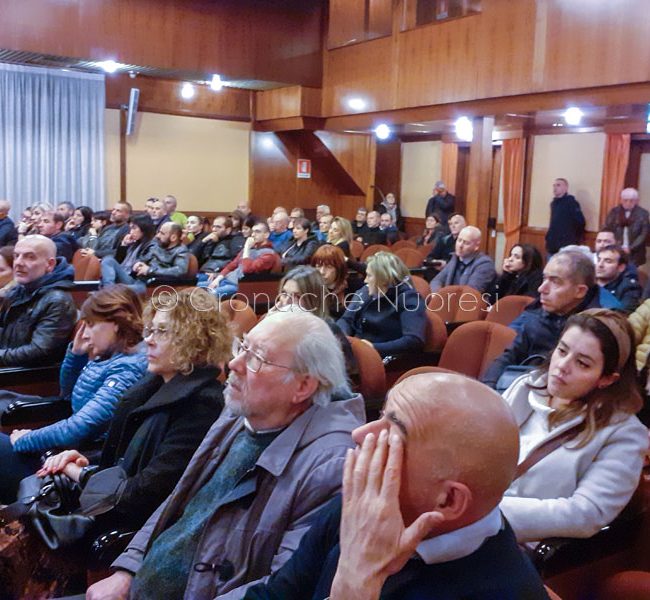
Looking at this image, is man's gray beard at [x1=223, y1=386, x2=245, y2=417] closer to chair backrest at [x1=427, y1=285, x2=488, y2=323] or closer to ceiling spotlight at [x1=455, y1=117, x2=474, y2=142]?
chair backrest at [x1=427, y1=285, x2=488, y2=323]

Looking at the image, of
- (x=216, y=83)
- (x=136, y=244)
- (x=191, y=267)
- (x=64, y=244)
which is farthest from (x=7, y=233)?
(x=216, y=83)

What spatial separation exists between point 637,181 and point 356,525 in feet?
27.9

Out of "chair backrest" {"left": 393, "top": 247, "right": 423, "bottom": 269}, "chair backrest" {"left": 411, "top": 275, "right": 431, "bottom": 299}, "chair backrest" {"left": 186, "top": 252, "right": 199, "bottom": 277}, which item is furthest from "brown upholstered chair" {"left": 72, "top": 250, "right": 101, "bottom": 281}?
"chair backrest" {"left": 393, "top": 247, "right": 423, "bottom": 269}

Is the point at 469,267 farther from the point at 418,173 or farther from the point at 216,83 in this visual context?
the point at 418,173

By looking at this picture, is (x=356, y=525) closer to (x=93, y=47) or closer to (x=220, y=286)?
(x=220, y=286)

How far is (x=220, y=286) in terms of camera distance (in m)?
5.99

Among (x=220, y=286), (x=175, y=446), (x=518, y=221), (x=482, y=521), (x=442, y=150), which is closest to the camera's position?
(x=482, y=521)

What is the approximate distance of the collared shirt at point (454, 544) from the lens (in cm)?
96

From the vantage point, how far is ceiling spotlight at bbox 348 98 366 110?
356 inches

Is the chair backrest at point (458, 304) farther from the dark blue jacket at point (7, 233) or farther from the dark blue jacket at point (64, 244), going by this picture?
the dark blue jacket at point (7, 233)

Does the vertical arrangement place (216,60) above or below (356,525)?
above

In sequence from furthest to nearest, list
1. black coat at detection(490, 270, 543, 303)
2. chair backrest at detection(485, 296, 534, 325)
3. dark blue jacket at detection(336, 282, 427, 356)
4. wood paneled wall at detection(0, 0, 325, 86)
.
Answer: wood paneled wall at detection(0, 0, 325, 86) < black coat at detection(490, 270, 543, 303) < chair backrest at detection(485, 296, 534, 325) < dark blue jacket at detection(336, 282, 427, 356)

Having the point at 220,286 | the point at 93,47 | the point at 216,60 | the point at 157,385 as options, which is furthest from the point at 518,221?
the point at 157,385

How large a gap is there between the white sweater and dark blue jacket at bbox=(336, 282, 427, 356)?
1.86m
